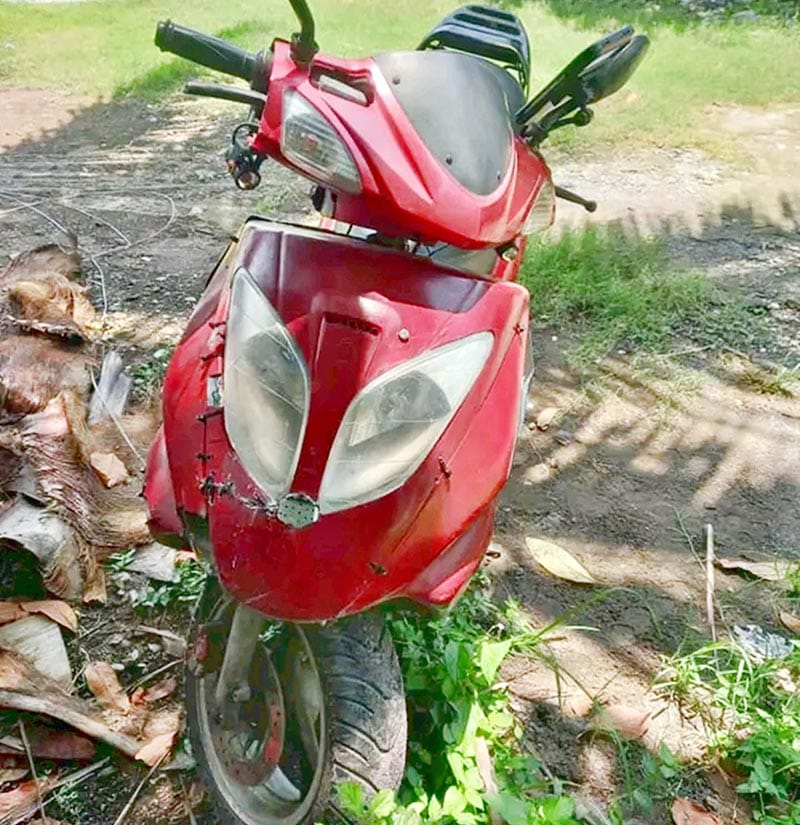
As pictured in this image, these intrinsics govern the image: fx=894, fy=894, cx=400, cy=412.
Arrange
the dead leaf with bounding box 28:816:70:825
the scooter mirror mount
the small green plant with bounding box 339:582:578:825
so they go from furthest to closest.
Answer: the dead leaf with bounding box 28:816:70:825
the small green plant with bounding box 339:582:578:825
the scooter mirror mount

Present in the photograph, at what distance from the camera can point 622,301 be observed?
3643 millimetres

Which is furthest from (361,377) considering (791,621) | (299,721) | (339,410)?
(791,621)

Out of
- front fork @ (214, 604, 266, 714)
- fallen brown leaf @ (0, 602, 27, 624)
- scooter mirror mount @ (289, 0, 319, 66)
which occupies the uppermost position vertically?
scooter mirror mount @ (289, 0, 319, 66)

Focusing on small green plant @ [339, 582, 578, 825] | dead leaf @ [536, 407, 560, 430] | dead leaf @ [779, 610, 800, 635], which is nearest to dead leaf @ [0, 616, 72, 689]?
small green plant @ [339, 582, 578, 825]

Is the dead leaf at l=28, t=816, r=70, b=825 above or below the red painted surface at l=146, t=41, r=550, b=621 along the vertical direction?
below

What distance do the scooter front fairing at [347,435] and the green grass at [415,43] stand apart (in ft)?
14.2

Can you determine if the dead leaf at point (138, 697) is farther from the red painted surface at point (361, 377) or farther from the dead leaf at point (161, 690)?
the red painted surface at point (361, 377)

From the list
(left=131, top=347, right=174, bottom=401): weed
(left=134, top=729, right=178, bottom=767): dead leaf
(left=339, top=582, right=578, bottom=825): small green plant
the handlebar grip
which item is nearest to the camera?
the handlebar grip

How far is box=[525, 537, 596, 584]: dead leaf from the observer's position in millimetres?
2410

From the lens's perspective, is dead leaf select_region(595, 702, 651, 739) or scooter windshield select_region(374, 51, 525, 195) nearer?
scooter windshield select_region(374, 51, 525, 195)

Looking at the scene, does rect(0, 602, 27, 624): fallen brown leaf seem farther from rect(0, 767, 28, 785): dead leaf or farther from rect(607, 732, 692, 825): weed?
rect(607, 732, 692, 825): weed

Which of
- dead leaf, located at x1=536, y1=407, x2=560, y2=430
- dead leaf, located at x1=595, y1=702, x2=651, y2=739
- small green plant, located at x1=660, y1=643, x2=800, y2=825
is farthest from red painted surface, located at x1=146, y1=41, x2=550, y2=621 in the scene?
dead leaf, located at x1=536, y1=407, x2=560, y2=430

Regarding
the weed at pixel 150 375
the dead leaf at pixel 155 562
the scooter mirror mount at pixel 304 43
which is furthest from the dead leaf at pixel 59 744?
the scooter mirror mount at pixel 304 43

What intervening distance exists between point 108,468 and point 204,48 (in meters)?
1.40
